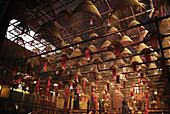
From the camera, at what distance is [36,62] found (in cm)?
752

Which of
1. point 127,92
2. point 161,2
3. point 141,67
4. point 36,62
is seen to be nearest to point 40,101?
point 36,62

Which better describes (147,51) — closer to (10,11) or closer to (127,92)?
(10,11)

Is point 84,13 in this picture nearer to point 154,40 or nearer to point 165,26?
point 154,40

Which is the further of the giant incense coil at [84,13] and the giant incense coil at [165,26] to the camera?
the giant incense coil at [165,26]

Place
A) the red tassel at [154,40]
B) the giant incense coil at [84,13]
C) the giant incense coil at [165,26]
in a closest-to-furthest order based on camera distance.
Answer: the giant incense coil at [84,13] → the red tassel at [154,40] → the giant incense coil at [165,26]

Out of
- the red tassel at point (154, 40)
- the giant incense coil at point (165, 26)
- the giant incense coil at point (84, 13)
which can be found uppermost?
the giant incense coil at point (165, 26)

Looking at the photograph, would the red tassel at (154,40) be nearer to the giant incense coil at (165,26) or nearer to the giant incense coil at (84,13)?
the giant incense coil at (165,26)

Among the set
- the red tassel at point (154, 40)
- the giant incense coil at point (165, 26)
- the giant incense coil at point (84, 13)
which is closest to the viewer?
the giant incense coil at point (84, 13)

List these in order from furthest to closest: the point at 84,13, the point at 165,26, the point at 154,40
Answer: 1. the point at 165,26
2. the point at 154,40
3. the point at 84,13

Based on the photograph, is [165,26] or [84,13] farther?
[165,26]

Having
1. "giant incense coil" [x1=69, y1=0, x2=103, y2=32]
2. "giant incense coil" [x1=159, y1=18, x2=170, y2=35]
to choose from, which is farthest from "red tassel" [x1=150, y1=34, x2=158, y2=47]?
"giant incense coil" [x1=69, y1=0, x2=103, y2=32]

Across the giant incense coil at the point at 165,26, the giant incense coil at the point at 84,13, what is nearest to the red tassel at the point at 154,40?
the giant incense coil at the point at 165,26

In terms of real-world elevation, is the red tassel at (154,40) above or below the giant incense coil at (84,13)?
below

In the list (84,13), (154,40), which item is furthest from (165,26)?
(84,13)
